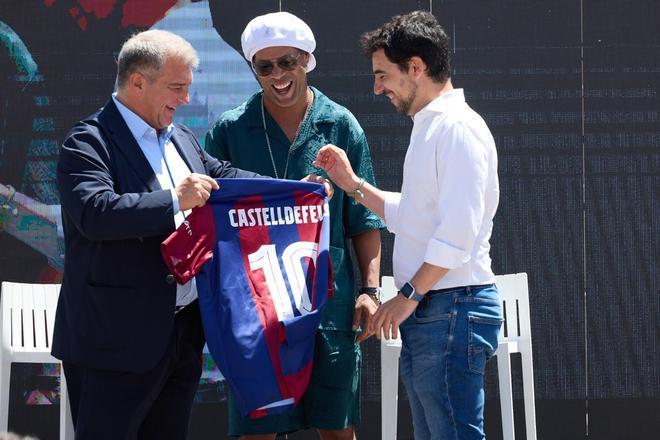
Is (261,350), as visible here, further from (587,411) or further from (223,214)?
(587,411)

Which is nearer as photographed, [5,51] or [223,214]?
[223,214]

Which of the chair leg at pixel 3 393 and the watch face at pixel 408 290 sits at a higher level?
the watch face at pixel 408 290

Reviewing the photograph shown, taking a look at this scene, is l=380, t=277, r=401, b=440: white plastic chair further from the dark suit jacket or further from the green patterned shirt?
the dark suit jacket

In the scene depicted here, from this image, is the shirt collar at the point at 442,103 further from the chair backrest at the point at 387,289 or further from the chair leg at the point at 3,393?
the chair leg at the point at 3,393

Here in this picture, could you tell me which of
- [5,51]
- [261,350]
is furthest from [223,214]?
[5,51]

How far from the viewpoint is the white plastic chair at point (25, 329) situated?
3764mm

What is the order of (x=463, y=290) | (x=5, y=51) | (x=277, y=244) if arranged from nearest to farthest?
(x=463, y=290) < (x=277, y=244) < (x=5, y=51)

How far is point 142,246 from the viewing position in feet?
8.83

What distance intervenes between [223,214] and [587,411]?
251 centimetres

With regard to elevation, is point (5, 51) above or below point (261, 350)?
above

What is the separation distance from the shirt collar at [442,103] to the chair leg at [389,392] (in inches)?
55.4

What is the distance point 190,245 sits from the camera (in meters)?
2.75

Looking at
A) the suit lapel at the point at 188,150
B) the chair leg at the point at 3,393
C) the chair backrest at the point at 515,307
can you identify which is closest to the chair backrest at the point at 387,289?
the chair backrest at the point at 515,307

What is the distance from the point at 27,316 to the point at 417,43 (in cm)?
213
